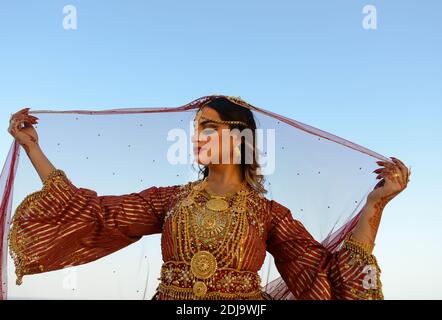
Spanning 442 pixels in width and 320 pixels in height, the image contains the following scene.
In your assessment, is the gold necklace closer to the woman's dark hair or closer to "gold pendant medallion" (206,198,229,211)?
"gold pendant medallion" (206,198,229,211)

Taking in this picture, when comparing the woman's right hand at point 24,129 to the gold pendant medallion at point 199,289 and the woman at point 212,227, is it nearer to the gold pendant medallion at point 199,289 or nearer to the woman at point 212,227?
the woman at point 212,227

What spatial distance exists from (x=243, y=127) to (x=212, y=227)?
0.77 meters

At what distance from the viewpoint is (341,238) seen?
484 centimetres

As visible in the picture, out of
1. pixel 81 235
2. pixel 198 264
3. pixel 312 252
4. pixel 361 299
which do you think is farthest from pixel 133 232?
pixel 361 299

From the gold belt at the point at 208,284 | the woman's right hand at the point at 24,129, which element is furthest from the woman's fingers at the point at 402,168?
the woman's right hand at the point at 24,129

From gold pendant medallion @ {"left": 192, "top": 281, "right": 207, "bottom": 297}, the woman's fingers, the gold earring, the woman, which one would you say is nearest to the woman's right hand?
the woman

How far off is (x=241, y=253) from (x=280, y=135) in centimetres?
96

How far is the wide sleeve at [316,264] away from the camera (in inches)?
176

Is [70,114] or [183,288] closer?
[183,288]

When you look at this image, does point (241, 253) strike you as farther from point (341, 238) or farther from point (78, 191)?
point (78, 191)

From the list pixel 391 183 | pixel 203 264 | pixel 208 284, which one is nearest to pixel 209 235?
pixel 203 264

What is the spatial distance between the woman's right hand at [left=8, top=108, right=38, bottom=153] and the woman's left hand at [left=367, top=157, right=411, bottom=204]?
221 centimetres

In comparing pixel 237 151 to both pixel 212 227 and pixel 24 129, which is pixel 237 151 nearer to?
pixel 212 227
